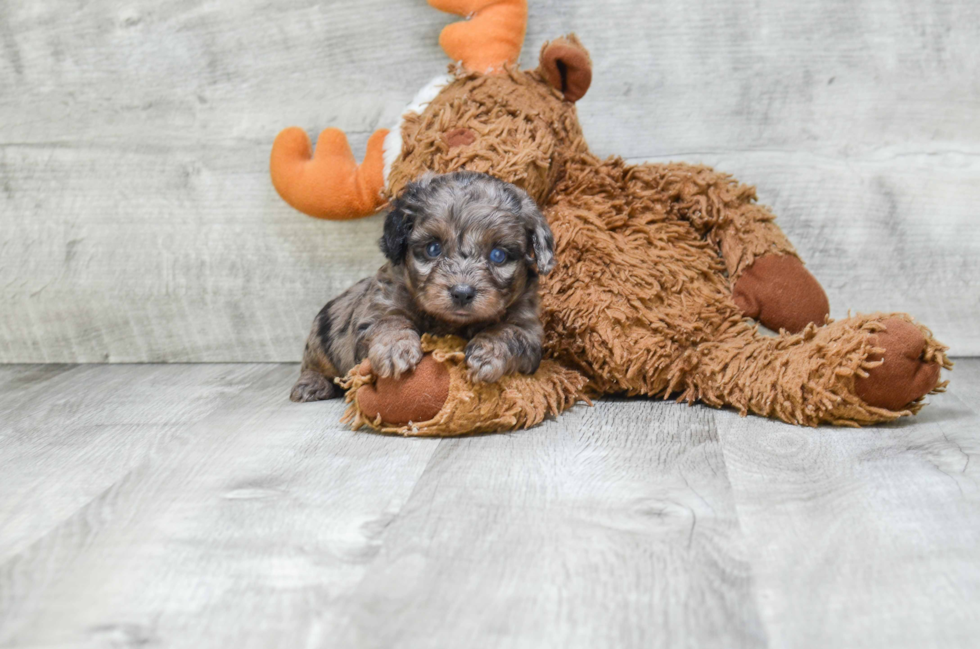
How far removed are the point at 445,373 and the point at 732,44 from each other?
1.59 meters

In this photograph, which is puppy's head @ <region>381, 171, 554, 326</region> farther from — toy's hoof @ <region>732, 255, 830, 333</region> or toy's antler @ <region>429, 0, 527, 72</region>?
toy's hoof @ <region>732, 255, 830, 333</region>

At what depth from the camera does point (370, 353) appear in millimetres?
2082

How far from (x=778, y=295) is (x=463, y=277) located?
3.18 ft

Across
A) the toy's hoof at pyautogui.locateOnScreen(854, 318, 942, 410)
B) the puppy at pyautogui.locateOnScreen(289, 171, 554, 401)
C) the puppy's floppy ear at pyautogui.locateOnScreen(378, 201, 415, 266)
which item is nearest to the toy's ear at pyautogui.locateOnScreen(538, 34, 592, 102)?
the puppy at pyautogui.locateOnScreen(289, 171, 554, 401)

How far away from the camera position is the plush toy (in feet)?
6.92

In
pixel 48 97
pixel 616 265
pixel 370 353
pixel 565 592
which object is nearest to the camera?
pixel 565 592

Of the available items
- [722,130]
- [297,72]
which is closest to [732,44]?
[722,130]

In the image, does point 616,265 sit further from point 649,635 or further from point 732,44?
point 649,635

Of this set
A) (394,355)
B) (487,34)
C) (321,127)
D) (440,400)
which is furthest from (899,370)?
(321,127)

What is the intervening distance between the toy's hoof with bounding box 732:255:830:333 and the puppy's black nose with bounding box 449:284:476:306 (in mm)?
880

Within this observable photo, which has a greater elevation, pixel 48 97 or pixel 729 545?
pixel 48 97

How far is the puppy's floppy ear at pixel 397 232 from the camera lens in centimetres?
215

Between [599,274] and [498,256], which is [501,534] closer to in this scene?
[498,256]

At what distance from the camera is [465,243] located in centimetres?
210
